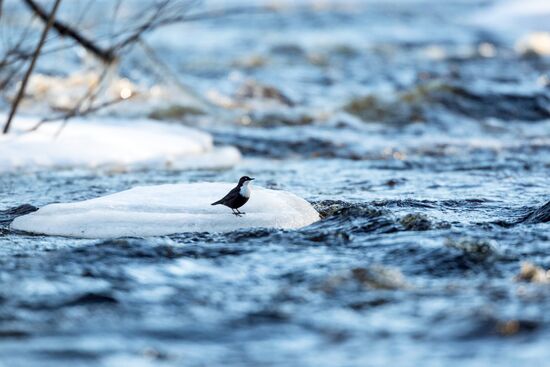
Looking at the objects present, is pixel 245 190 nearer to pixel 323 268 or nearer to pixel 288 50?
pixel 323 268

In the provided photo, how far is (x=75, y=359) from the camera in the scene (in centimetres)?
246

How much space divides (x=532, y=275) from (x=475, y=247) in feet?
1.35

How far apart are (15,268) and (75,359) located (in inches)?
37.8

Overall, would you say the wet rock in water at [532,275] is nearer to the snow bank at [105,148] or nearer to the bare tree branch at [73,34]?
the snow bank at [105,148]

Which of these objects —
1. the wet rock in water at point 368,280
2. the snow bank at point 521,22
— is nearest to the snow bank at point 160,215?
the wet rock in water at point 368,280

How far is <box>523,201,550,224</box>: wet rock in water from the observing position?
4168mm

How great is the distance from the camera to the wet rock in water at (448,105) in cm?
903

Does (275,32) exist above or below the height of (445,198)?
above

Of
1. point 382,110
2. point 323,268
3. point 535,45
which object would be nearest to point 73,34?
point 382,110

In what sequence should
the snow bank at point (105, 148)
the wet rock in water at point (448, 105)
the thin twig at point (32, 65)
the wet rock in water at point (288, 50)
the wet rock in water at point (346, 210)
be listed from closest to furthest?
the wet rock in water at point (346, 210)
the thin twig at point (32, 65)
the snow bank at point (105, 148)
the wet rock in water at point (448, 105)
the wet rock in water at point (288, 50)

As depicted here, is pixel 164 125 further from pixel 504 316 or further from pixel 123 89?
pixel 504 316

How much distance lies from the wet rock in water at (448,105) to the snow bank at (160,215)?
472cm

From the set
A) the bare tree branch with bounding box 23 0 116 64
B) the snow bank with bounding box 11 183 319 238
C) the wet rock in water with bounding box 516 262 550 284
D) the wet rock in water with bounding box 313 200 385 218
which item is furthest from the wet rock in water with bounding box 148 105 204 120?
the wet rock in water with bounding box 516 262 550 284

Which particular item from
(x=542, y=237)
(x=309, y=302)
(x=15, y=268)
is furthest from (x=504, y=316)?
(x=15, y=268)
